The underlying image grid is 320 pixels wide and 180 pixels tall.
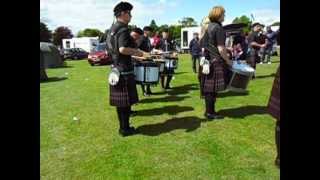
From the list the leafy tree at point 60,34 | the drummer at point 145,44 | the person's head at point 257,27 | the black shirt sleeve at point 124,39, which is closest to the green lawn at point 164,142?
the drummer at point 145,44

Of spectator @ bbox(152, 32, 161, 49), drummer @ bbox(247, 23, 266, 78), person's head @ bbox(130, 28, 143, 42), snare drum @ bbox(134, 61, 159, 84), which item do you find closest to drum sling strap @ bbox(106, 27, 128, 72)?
snare drum @ bbox(134, 61, 159, 84)

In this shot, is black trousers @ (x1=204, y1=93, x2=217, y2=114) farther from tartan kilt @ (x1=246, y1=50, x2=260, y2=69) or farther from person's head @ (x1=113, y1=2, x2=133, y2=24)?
tartan kilt @ (x1=246, y1=50, x2=260, y2=69)

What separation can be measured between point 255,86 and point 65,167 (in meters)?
6.64

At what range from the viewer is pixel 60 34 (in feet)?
203

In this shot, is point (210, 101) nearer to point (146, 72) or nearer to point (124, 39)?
point (146, 72)

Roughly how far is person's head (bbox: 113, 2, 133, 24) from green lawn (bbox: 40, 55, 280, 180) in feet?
4.92

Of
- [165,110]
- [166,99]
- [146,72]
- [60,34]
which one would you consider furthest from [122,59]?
[60,34]

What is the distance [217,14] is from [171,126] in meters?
1.69

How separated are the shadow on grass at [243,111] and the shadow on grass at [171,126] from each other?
2.00ft

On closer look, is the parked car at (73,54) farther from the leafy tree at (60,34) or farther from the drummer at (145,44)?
the drummer at (145,44)

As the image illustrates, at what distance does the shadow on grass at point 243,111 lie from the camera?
709cm
